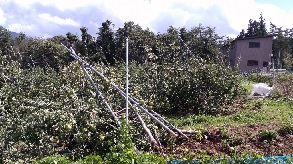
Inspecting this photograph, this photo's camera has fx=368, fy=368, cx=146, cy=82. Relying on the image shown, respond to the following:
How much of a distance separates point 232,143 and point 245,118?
2.51 meters

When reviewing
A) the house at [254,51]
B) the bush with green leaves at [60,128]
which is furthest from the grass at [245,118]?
the house at [254,51]

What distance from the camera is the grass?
7.87 meters

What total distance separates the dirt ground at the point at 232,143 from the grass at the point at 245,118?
3.57ft

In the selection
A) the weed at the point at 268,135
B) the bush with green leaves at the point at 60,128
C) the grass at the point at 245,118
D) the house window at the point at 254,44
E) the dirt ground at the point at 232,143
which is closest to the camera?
the bush with green leaves at the point at 60,128

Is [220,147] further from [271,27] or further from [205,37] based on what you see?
[271,27]

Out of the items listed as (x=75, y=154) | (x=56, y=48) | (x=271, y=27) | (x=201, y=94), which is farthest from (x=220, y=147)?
(x=271, y=27)

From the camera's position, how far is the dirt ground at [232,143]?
227 inches

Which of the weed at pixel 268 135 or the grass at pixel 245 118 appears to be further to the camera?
the grass at pixel 245 118

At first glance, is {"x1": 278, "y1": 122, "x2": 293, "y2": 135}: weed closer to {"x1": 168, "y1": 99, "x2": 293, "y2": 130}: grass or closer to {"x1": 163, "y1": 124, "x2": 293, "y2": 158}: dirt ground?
{"x1": 163, "y1": 124, "x2": 293, "y2": 158}: dirt ground

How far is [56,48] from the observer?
79.0ft

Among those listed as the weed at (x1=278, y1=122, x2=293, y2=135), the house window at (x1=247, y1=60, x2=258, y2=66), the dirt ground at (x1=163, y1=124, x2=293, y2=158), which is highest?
the house window at (x1=247, y1=60, x2=258, y2=66)

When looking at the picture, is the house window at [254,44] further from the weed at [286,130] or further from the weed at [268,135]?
the weed at [268,135]

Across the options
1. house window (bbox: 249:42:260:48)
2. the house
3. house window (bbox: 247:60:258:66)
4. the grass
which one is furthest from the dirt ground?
house window (bbox: 249:42:260:48)

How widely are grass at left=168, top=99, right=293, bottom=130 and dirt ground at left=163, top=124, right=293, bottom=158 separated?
3.57 feet
